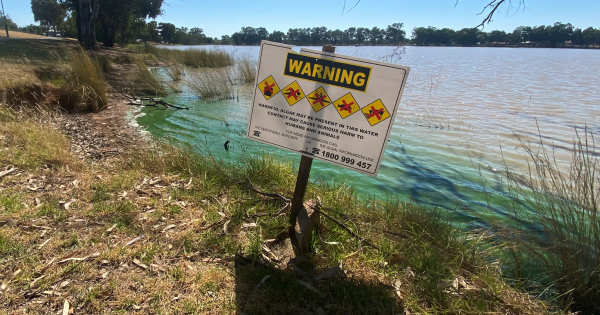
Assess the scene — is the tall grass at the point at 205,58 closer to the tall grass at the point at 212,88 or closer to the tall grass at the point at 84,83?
the tall grass at the point at 212,88

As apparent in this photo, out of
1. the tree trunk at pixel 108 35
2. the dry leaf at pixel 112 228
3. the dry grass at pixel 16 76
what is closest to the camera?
the dry leaf at pixel 112 228

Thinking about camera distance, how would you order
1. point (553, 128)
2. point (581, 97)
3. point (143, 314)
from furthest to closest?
point (581, 97), point (553, 128), point (143, 314)

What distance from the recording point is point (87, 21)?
19859 mm

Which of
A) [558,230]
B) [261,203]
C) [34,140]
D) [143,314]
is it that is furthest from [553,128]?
[34,140]

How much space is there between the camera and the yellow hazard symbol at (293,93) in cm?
244

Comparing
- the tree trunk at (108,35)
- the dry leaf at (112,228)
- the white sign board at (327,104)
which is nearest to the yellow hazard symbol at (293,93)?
the white sign board at (327,104)

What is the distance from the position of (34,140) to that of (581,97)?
57.1 feet

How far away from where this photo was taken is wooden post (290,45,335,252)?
8.82 feet

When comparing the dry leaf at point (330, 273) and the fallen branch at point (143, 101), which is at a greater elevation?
the fallen branch at point (143, 101)

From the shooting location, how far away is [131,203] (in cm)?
333

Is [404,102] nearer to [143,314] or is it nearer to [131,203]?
[131,203]

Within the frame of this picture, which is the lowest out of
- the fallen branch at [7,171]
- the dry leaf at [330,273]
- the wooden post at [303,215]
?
the dry leaf at [330,273]

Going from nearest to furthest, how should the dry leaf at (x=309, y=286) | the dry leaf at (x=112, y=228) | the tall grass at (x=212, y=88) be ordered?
1. the dry leaf at (x=309, y=286)
2. the dry leaf at (x=112, y=228)
3. the tall grass at (x=212, y=88)

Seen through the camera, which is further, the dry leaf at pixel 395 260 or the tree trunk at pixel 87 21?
the tree trunk at pixel 87 21
